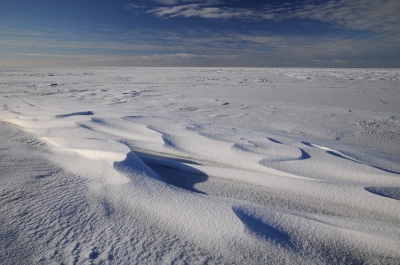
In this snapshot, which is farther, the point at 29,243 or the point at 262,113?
the point at 262,113

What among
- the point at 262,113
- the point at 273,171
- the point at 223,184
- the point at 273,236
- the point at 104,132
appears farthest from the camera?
the point at 262,113

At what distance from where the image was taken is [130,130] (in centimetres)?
277

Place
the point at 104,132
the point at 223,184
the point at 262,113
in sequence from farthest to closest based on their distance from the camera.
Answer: the point at 262,113
the point at 104,132
the point at 223,184

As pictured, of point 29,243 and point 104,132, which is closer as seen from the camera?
point 29,243

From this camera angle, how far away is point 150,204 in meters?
1.28

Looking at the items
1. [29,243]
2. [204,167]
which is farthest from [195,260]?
[204,167]

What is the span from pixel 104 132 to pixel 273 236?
7.21 ft

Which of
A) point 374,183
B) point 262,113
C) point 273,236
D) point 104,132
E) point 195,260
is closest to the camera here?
point 195,260

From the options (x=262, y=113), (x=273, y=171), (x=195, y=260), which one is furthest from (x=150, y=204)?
(x=262, y=113)

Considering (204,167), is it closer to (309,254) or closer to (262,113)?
(309,254)

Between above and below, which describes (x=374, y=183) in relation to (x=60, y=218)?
above

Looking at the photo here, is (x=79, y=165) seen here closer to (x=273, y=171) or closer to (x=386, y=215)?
(x=273, y=171)

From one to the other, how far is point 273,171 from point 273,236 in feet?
2.42

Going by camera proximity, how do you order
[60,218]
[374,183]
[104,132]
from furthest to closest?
[104,132]
[374,183]
[60,218]
